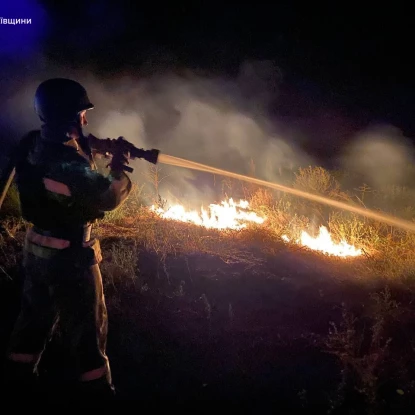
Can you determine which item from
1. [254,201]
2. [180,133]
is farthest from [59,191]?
[180,133]

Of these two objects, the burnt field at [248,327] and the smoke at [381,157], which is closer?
the burnt field at [248,327]

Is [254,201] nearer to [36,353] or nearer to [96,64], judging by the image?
[36,353]

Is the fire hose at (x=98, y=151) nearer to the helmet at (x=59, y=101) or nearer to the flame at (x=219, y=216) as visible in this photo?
the helmet at (x=59, y=101)

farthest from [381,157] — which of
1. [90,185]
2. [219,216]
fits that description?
[90,185]

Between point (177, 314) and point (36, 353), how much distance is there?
153 centimetres

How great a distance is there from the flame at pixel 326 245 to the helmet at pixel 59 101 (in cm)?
387

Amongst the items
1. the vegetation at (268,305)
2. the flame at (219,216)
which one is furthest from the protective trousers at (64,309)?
Answer: the flame at (219,216)

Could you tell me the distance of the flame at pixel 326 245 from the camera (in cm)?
567

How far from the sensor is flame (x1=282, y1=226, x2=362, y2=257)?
5.67 m

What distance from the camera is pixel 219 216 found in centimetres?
691

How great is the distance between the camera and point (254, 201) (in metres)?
7.48

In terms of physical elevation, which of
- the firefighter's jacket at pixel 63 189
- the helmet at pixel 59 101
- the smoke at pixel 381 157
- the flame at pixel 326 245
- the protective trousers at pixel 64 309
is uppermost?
the smoke at pixel 381 157

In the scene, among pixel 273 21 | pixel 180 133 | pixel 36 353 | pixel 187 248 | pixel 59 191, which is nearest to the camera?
pixel 59 191

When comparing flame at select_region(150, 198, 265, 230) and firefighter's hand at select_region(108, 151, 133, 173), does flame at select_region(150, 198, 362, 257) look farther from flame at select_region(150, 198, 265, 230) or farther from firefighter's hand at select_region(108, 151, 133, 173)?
firefighter's hand at select_region(108, 151, 133, 173)
